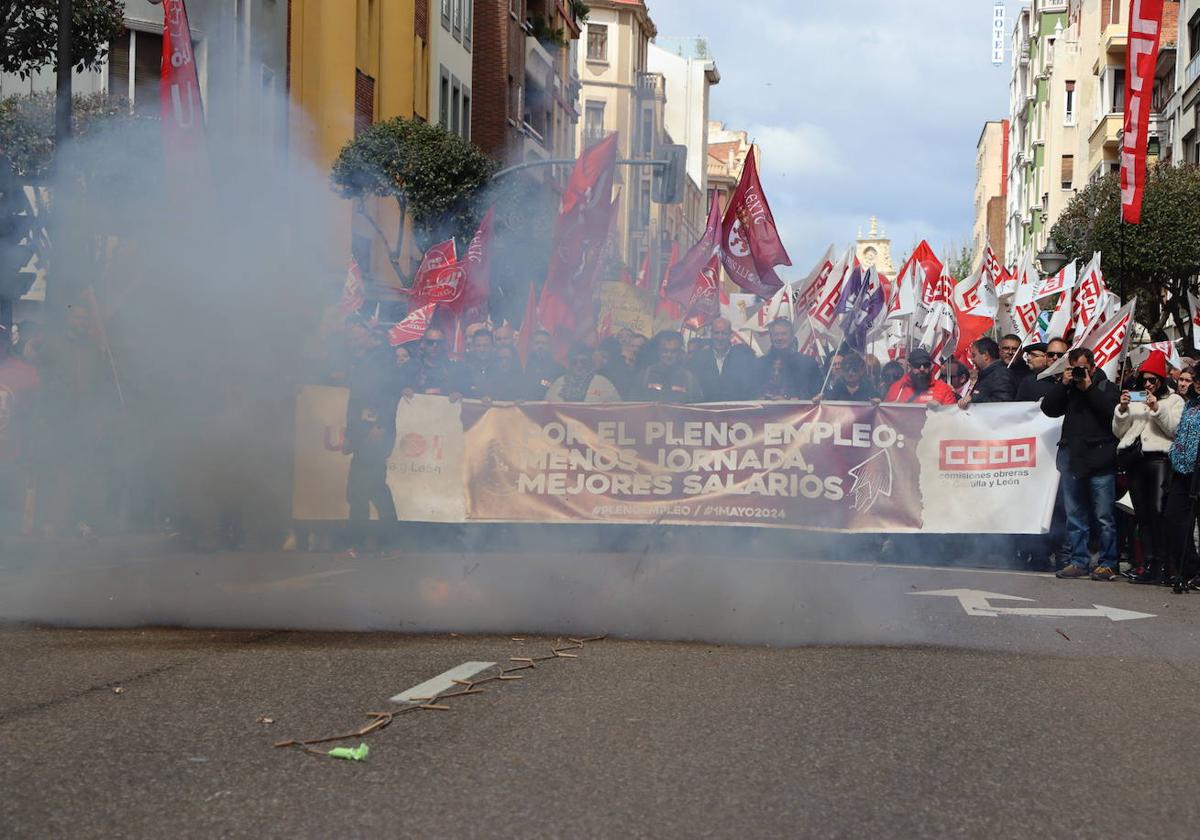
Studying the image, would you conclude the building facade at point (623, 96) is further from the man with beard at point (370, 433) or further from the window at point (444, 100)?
the man with beard at point (370, 433)

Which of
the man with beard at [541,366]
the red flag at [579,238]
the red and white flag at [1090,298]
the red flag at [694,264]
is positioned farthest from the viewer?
the red flag at [694,264]

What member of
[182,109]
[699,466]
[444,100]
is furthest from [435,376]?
[444,100]

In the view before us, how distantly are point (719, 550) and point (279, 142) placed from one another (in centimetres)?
397

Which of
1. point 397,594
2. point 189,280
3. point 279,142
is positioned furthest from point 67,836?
point 279,142

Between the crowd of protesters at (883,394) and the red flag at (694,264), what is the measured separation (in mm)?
6002

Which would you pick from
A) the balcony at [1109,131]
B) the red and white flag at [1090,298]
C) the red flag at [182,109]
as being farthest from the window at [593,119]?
the red flag at [182,109]

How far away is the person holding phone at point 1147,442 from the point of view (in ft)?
38.3

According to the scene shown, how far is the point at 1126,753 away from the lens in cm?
505

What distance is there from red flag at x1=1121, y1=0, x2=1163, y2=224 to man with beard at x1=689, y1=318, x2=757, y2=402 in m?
7.50

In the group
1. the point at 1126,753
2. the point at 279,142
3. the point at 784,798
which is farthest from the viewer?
the point at 279,142

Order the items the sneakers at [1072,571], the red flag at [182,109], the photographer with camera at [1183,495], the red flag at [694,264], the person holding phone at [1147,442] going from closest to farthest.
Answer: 1. the red flag at [182,109]
2. the photographer with camera at [1183,495]
3. the sneakers at [1072,571]
4. the person holding phone at [1147,442]
5. the red flag at [694,264]

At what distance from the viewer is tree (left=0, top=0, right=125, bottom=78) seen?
44.2 ft

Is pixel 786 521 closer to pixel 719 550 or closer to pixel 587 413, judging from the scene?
pixel 719 550

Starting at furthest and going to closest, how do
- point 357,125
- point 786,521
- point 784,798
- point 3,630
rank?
point 357,125
point 786,521
point 3,630
point 784,798
